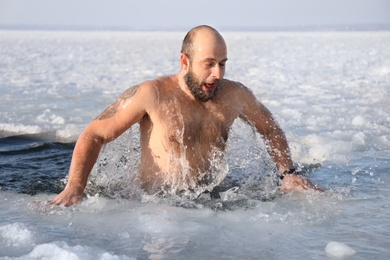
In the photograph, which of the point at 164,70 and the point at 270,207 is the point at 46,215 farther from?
the point at 164,70

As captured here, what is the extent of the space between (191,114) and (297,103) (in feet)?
14.3

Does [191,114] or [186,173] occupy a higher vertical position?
[191,114]

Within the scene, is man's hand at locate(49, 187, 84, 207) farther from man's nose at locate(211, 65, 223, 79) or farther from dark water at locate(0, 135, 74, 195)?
man's nose at locate(211, 65, 223, 79)

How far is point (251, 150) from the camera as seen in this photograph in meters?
4.17

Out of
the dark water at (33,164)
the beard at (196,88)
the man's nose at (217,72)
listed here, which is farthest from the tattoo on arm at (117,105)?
the dark water at (33,164)

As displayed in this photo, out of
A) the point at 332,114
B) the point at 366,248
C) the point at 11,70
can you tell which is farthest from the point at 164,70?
the point at 366,248

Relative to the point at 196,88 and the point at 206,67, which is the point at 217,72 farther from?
the point at 196,88

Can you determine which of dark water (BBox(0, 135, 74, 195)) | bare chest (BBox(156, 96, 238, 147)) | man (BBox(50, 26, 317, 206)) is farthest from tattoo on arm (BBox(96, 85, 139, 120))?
dark water (BBox(0, 135, 74, 195))

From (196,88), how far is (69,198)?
93 cm

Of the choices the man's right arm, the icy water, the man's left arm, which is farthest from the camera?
the man's left arm

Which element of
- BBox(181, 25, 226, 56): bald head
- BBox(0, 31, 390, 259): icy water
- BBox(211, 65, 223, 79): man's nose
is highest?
BBox(181, 25, 226, 56): bald head

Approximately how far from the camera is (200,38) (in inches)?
133

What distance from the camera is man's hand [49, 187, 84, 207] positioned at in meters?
3.07

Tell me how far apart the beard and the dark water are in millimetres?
1095
